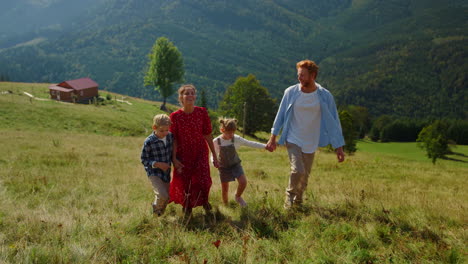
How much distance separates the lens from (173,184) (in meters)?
5.47

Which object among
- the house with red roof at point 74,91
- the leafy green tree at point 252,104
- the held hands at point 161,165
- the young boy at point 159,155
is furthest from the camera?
the house with red roof at point 74,91

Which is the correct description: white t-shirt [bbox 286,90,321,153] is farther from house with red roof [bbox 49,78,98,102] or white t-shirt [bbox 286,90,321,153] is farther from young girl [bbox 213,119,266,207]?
house with red roof [bbox 49,78,98,102]

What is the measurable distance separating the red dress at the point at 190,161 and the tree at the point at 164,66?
56039 millimetres

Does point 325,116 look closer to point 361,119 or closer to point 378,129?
point 378,129

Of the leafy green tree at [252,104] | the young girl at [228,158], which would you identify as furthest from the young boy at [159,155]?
the leafy green tree at [252,104]

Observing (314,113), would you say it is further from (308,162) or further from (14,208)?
(14,208)

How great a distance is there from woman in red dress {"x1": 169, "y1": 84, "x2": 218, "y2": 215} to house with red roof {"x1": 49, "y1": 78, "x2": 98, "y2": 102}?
60.7 meters

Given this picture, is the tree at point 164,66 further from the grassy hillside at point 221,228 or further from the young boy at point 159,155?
the young boy at point 159,155

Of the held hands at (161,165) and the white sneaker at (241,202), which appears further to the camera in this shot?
the white sneaker at (241,202)

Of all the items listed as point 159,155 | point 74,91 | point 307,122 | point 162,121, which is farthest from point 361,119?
A: point 162,121

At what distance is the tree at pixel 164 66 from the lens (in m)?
58.7

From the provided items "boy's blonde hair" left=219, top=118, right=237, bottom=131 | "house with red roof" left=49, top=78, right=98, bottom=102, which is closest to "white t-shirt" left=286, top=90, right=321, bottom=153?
"boy's blonde hair" left=219, top=118, right=237, bottom=131

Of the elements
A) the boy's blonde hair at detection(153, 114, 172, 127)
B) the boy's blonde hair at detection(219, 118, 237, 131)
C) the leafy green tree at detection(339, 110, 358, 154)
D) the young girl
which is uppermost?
the boy's blonde hair at detection(153, 114, 172, 127)

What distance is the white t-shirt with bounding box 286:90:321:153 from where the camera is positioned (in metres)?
5.71
